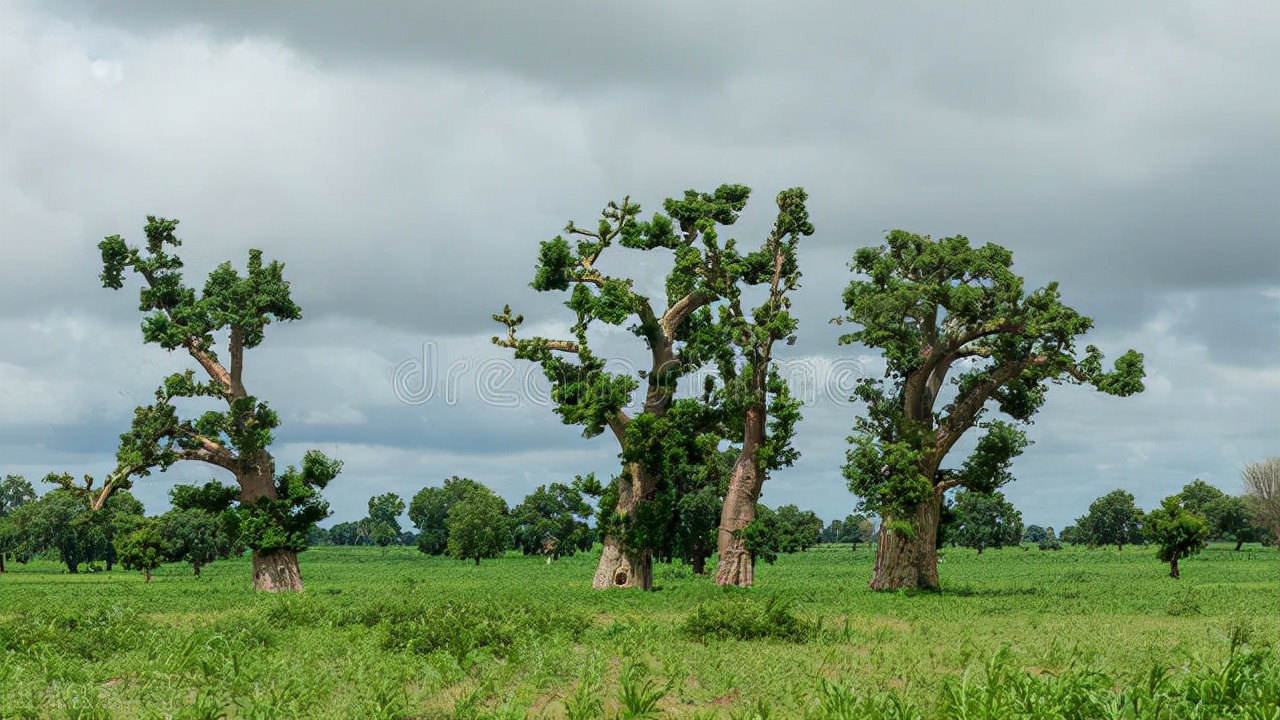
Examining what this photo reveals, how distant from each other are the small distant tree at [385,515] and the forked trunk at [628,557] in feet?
408

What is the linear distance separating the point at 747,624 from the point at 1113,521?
459ft

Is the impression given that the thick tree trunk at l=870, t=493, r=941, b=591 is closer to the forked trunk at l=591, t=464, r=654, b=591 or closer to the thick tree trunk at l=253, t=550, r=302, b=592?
the forked trunk at l=591, t=464, r=654, b=591

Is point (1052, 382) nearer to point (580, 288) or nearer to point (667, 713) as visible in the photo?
point (580, 288)

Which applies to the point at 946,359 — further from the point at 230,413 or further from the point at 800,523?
the point at 800,523

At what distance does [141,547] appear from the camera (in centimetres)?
7100

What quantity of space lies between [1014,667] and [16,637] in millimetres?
17759

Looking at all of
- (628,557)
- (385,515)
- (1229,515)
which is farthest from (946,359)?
(385,515)

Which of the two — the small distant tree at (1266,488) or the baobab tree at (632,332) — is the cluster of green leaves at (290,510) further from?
the small distant tree at (1266,488)

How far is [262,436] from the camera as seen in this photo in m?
37.3

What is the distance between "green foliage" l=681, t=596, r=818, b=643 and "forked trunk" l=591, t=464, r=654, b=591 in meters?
15.8

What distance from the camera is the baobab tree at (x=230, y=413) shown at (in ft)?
123

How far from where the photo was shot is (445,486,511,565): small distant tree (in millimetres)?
92562

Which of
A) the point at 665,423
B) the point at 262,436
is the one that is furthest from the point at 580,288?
the point at 262,436

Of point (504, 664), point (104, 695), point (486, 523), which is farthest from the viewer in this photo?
point (486, 523)
